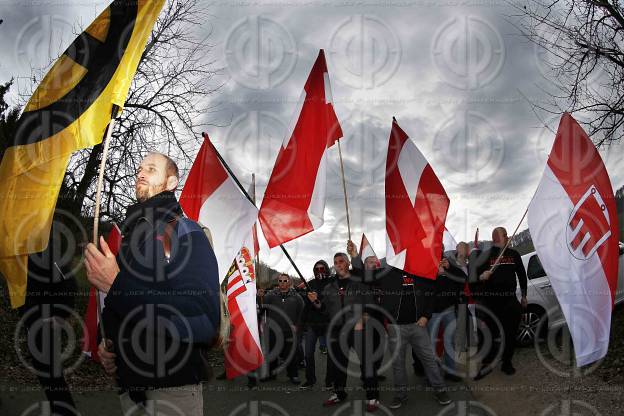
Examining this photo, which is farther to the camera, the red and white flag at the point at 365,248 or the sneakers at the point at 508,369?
the red and white flag at the point at 365,248

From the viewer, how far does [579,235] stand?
5305 mm

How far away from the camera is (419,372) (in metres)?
8.61

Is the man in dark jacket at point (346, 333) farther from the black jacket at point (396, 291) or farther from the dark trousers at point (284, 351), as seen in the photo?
the dark trousers at point (284, 351)

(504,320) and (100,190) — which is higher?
(100,190)

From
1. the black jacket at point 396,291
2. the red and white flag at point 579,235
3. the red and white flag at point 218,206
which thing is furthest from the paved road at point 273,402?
the red and white flag at point 218,206

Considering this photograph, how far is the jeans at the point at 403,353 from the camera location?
6629 millimetres

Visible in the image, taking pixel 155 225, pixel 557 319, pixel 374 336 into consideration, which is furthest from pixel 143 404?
pixel 557 319

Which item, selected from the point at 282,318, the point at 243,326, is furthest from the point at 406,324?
the point at 282,318

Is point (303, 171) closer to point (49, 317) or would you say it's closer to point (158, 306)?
point (49, 317)

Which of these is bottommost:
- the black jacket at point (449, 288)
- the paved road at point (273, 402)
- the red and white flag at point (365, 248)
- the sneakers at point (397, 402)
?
the paved road at point (273, 402)

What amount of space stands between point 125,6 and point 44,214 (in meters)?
1.30

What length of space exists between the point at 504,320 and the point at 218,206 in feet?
13.8

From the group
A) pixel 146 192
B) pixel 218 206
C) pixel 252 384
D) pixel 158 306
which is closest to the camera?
pixel 158 306

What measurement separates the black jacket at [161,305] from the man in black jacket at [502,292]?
19.0 feet
